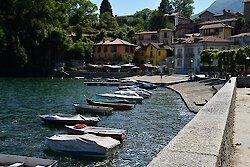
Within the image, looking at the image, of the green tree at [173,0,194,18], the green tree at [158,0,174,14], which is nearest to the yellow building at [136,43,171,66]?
the green tree at [158,0,174,14]

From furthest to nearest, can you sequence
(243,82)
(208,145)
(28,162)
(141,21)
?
(141,21)
(243,82)
(28,162)
(208,145)

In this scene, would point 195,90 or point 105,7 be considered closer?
point 195,90

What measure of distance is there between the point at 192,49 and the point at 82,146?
7449cm

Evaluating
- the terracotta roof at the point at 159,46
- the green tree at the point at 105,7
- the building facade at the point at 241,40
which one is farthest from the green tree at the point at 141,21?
the building facade at the point at 241,40

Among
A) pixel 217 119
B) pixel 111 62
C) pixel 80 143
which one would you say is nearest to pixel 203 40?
pixel 111 62

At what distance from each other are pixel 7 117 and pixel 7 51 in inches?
2746

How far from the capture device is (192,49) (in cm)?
8944

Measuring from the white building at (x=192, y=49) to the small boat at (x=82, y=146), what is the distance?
69046 mm

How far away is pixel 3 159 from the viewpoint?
48.8 feet

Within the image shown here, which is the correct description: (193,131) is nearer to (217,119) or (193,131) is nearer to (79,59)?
(217,119)

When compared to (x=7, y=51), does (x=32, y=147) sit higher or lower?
lower

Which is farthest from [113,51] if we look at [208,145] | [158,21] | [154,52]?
[208,145]

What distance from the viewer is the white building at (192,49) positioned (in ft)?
278

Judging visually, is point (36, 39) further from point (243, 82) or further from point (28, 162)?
point (28, 162)
